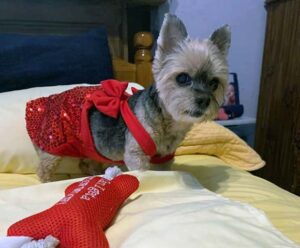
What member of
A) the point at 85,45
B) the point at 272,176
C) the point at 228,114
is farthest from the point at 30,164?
the point at 272,176

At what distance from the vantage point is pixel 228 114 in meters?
1.79

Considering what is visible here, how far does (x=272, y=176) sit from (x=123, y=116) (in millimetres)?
1067

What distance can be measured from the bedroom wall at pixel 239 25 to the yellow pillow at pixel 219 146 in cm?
67

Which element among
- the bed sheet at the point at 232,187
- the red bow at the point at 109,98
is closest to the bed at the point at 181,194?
the bed sheet at the point at 232,187

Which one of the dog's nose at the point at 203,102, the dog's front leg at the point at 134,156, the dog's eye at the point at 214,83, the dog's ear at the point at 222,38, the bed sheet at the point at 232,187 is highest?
the dog's ear at the point at 222,38

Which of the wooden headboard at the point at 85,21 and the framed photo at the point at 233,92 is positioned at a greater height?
the wooden headboard at the point at 85,21

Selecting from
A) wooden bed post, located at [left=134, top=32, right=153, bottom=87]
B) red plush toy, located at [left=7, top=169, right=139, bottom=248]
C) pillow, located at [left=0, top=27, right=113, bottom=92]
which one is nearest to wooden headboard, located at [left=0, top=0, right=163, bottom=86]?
wooden bed post, located at [left=134, top=32, right=153, bottom=87]

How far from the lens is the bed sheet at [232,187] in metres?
0.76

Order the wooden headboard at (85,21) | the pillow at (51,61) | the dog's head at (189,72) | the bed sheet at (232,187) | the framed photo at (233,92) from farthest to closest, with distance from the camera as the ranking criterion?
the framed photo at (233,92), the wooden headboard at (85,21), the pillow at (51,61), the dog's head at (189,72), the bed sheet at (232,187)

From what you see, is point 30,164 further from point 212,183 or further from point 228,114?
point 228,114

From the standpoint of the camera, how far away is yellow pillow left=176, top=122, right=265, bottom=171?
1259mm

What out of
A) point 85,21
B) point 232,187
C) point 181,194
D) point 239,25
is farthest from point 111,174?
point 239,25

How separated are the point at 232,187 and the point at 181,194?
27 centimetres

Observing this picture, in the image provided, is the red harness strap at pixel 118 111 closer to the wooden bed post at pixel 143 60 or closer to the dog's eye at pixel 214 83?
the dog's eye at pixel 214 83
